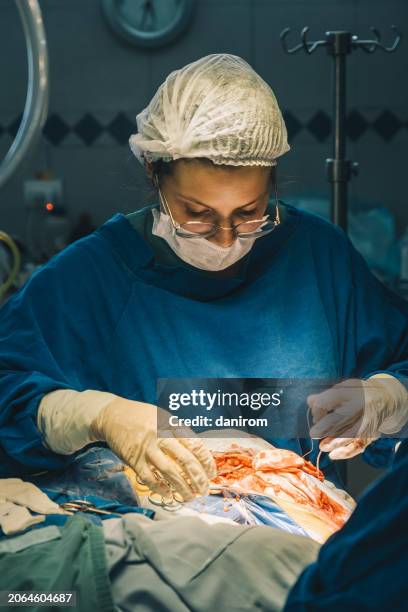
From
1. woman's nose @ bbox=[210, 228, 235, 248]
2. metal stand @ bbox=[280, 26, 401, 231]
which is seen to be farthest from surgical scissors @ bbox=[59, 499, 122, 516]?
metal stand @ bbox=[280, 26, 401, 231]

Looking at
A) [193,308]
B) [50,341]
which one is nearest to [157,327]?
[193,308]

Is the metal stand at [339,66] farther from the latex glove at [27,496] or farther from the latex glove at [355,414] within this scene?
the latex glove at [27,496]

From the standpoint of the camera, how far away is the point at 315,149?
2516 mm

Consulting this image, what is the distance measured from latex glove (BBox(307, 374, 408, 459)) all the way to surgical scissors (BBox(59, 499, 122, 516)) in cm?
40

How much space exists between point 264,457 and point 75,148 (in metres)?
1.40

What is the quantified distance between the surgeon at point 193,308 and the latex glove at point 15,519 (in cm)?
12

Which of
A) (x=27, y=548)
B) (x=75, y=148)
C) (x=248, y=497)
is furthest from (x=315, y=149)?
(x=27, y=548)

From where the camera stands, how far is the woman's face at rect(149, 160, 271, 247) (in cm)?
155

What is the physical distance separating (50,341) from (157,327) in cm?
19

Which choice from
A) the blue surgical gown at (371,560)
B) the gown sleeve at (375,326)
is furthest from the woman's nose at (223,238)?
the blue surgical gown at (371,560)

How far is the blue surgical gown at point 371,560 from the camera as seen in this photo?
982 mm

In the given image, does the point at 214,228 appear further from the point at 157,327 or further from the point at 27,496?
the point at 27,496

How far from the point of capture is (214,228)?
1597 millimetres

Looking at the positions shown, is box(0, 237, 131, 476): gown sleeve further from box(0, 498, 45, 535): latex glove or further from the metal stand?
the metal stand
